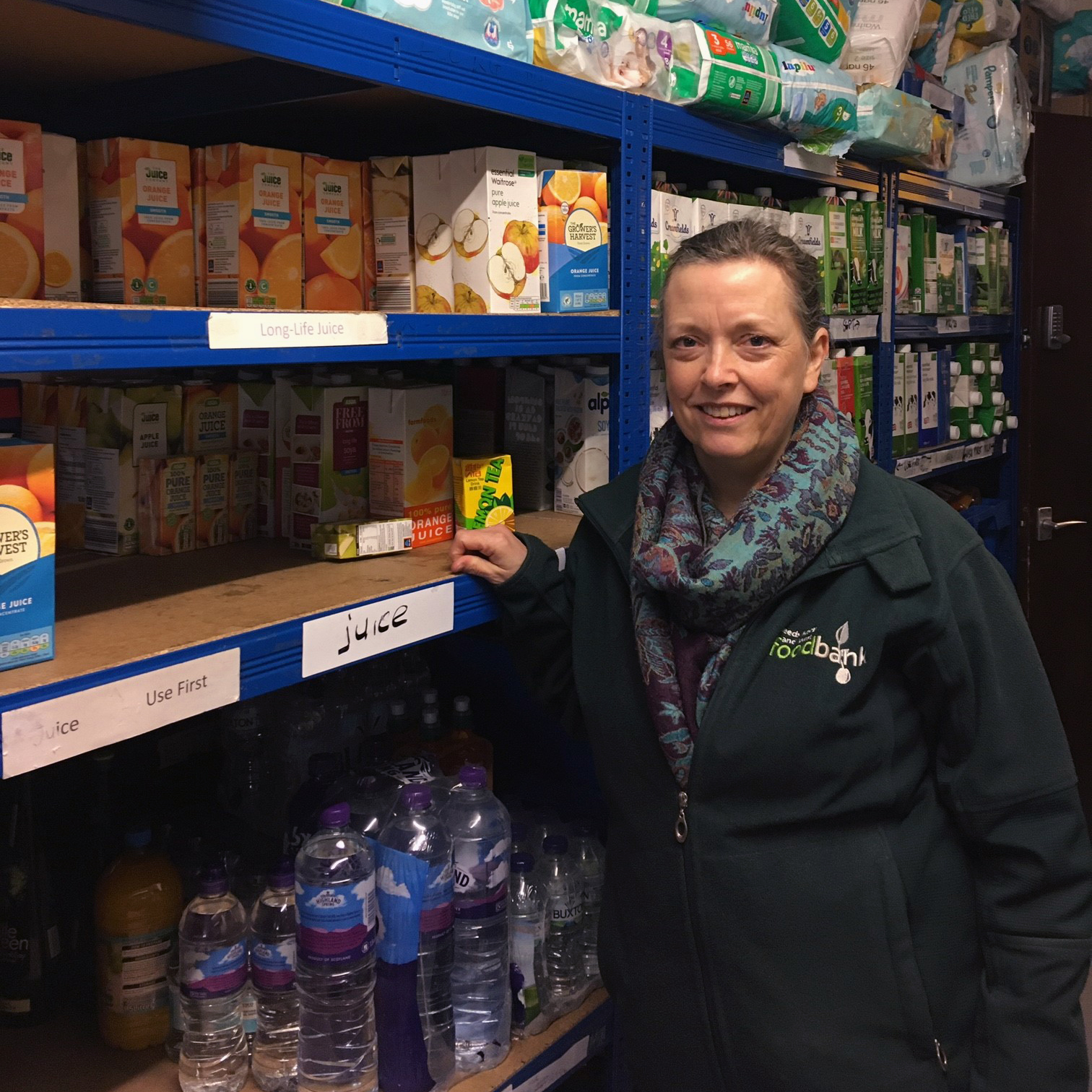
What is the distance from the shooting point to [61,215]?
1453 millimetres

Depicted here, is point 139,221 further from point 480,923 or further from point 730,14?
point 730,14

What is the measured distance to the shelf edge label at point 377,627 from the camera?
1.40 m

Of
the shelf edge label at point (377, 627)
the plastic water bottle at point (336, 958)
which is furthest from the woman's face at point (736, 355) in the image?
the plastic water bottle at point (336, 958)

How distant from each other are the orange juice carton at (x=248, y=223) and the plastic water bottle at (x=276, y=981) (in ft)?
2.84

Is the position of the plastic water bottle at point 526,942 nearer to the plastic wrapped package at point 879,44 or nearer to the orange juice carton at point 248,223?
the orange juice carton at point 248,223

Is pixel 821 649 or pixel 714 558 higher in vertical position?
pixel 714 558

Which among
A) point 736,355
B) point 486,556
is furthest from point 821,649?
point 486,556

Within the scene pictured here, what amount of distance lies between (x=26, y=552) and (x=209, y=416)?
0.73 metres

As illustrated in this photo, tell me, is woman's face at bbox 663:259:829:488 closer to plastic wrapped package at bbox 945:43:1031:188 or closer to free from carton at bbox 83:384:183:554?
free from carton at bbox 83:384:183:554

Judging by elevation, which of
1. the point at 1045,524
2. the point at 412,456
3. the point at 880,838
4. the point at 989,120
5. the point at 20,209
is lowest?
the point at 880,838

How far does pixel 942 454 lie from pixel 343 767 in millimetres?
2297

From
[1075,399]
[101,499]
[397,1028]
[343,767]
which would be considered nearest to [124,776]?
[343,767]

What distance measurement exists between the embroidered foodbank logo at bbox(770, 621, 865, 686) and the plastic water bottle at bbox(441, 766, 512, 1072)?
566 mm

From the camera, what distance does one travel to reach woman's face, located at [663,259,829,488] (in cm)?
150
